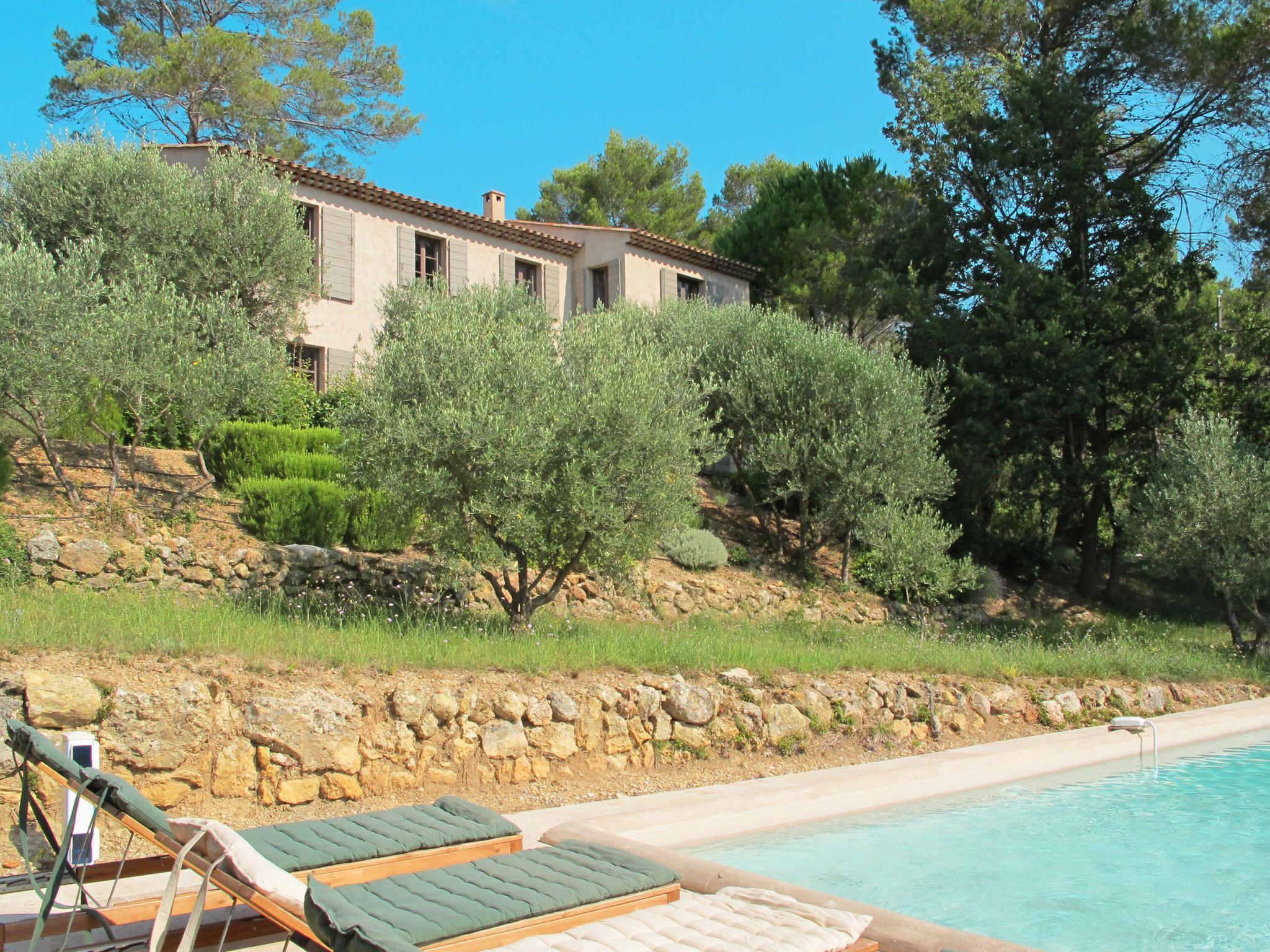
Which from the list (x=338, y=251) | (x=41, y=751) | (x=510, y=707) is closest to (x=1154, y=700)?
(x=510, y=707)

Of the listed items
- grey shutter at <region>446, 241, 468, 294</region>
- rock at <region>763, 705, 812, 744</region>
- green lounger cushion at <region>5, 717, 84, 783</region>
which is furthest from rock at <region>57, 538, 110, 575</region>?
grey shutter at <region>446, 241, 468, 294</region>

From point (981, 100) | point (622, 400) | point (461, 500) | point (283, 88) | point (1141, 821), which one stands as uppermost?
point (283, 88)

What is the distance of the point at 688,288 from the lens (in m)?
25.7

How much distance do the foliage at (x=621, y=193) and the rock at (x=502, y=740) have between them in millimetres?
27573

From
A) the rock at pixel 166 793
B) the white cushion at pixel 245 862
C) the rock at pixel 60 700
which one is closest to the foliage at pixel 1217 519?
the rock at pixel 166 793

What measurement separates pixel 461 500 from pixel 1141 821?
6626 millimetres

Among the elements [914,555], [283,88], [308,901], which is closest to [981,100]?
[914,555]

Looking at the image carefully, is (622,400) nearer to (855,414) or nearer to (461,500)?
(461,500)

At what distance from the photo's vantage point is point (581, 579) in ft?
46.7

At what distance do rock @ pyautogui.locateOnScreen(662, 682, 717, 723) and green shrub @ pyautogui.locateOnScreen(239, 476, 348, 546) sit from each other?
5.45 metres

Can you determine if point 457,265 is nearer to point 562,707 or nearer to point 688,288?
point 688,288

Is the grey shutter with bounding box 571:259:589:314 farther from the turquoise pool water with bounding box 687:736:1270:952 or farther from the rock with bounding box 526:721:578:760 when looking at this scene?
the turquoise pool water with bounding box 687:736:1270:952

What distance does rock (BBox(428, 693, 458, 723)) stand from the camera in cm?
739

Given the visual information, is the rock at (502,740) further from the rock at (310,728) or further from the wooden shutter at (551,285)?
the wooden shutter at (551,285)
